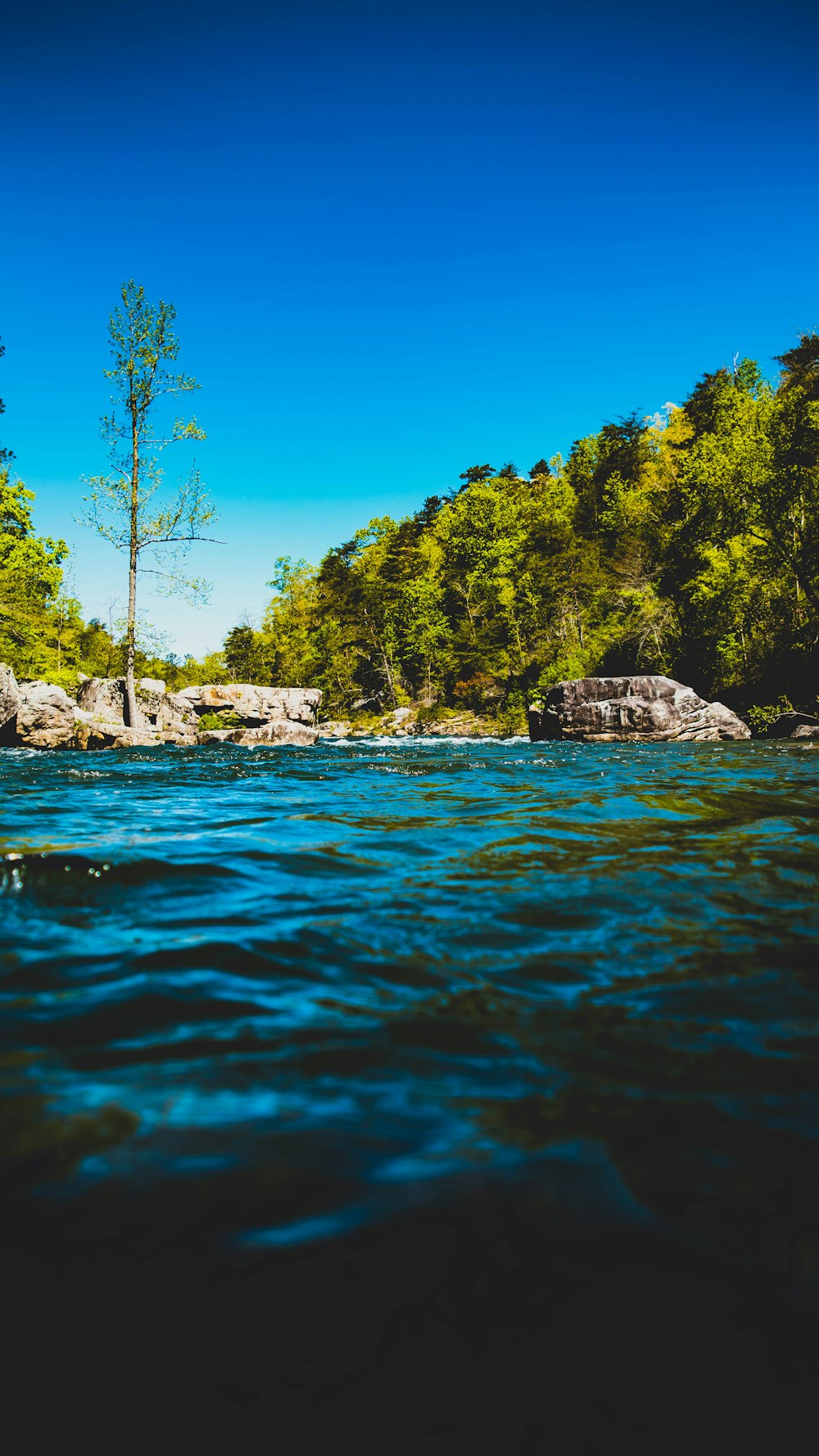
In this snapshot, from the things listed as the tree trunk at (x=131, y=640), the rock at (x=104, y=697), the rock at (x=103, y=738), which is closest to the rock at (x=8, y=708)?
the rock at (x=103, y=738)

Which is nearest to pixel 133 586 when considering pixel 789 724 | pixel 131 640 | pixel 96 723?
pixel 131 640

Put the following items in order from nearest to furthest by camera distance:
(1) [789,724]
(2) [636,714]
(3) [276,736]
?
(2) [636,714], (1) [789,724], (3) [276,736]

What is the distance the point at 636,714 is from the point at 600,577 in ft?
66.0

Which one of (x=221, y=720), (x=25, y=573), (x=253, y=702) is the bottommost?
(x=221, y=720)

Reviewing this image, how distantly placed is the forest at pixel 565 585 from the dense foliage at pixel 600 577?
0.38 ft

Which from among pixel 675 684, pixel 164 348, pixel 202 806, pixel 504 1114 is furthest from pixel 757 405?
pixel 504 1114

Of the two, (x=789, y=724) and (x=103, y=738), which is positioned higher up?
(x=789, y=724)

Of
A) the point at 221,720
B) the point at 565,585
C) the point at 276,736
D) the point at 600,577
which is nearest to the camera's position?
the point at 276,736

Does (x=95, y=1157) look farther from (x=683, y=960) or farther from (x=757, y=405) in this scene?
(x=757, y=405)

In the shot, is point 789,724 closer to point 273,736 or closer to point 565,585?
point 273,736

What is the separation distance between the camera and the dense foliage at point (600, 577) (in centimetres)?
2462

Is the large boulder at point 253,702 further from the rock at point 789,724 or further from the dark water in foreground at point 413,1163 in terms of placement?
the dark water in foreground at point 413,1163

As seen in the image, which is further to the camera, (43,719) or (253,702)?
(253,702)

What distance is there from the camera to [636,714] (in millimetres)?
20656
